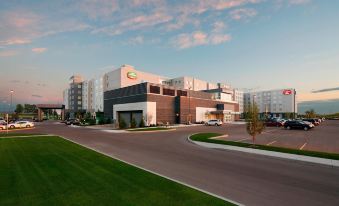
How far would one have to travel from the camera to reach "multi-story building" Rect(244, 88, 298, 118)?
14088 cm

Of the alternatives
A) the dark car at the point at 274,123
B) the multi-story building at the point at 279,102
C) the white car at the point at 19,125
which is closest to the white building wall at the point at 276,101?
the multi-story building at the point at 279,102

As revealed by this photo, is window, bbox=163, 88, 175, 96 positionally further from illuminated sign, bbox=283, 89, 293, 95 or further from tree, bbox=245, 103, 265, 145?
illuminated sign, bbox=283, 89, 293, 95

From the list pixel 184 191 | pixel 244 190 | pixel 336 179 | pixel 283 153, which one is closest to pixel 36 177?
pixel 184 191

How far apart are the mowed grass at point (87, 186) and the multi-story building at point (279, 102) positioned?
450 ft

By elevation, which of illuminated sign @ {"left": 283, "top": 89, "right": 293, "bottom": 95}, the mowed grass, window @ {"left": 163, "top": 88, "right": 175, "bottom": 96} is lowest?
the mowed grass

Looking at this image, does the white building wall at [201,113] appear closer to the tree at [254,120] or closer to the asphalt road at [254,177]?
the tree at [254,120]

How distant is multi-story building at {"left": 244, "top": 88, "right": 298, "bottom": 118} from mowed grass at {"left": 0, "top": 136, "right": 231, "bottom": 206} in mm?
137074

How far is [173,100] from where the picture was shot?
6456 cm

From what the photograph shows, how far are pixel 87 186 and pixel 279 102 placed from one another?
519 feet

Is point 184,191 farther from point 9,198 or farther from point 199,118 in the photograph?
point 199,118

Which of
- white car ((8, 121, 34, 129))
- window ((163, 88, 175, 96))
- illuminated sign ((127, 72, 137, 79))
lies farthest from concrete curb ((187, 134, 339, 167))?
illuminated sign ((127, 72, 137, 79))

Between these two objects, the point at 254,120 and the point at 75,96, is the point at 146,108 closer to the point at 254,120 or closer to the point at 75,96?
the point at 254,120

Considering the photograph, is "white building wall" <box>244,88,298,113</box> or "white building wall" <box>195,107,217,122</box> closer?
"white building wall" <box>195,107,217,122</box>

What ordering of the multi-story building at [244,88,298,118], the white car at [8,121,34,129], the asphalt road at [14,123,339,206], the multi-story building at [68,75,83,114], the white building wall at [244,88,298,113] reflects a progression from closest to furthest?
the asphalt road at [14,123,339,206] < the white car at [8,121,34,129] < the multi-story building at [68,75,83,114] < the multi-story building at [244,88,298,118] < the white building wall at [244,88,298,113]
